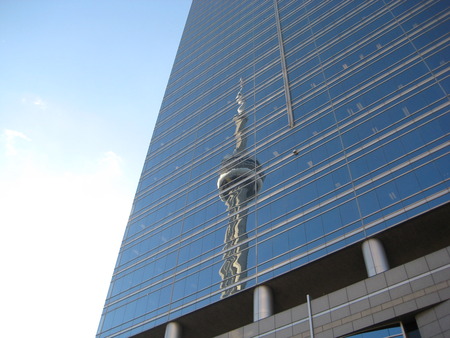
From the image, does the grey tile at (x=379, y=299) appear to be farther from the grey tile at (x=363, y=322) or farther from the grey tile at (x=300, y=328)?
the grey tile at (x=300, y=328)

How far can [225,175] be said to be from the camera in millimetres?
55469

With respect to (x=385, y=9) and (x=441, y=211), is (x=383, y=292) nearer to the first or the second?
(x=441, y=211)

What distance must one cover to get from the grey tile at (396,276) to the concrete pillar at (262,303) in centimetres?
1029

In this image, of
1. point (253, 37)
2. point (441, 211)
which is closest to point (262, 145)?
point (441, 211)

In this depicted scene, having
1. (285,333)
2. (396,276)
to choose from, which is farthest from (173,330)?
(396,276)

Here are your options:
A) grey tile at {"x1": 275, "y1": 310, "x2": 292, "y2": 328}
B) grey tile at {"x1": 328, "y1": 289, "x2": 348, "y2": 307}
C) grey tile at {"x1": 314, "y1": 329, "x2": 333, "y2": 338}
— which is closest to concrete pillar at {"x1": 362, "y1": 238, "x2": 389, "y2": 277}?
grey tile at {"x1": 328, "y1": 289, "x2": 348, "y2": 307}

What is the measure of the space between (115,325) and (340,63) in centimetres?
3501

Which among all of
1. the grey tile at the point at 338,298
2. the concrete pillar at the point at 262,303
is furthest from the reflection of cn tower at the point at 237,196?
the grey tile at the point at 338,298

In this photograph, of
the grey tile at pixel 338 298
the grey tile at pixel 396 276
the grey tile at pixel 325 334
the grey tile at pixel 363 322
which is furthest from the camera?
the grey tile at pixel 338 298

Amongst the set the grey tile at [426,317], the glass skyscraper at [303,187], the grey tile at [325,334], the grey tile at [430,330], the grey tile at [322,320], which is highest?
the glass skyscraper at [303,187]

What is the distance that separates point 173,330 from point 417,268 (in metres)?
22.4

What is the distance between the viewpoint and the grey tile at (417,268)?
29.2 metres

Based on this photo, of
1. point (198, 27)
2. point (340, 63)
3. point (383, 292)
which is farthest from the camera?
point (198, 27)

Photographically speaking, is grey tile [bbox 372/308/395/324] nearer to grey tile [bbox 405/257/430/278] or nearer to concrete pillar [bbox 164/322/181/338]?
grey tile [bbox 405/257/430/278]
